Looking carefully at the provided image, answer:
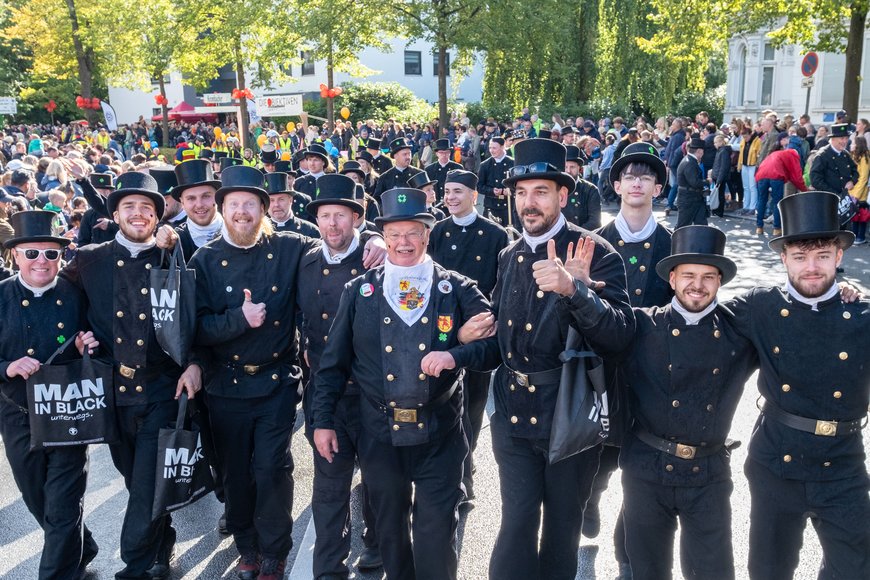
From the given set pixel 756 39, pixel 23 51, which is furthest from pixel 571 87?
pixel 23 51

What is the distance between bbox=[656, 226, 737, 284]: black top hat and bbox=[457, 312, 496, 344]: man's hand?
944 millimetres

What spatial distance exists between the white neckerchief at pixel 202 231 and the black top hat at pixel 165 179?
56 centimetres

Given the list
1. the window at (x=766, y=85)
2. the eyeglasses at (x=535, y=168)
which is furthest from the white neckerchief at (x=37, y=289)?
the window at (x=766, y=85)

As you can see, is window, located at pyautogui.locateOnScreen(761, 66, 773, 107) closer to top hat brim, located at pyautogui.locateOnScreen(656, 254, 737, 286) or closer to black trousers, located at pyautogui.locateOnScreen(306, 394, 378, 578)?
top hat brim, located at pyautogui.locateOnScreen(656, 254, 737, 286)

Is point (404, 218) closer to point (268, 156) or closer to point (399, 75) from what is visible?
point (268, 156)

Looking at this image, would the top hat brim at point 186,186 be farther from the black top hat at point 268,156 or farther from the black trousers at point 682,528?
the black top hat at point 268,156

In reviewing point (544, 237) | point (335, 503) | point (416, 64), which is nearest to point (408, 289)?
point (544, 237)

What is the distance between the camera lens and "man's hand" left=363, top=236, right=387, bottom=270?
5109 millimetres

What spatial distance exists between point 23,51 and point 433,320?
66.8 meters

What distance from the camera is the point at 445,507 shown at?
4246 mm

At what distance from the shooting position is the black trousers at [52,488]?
471 centimetres

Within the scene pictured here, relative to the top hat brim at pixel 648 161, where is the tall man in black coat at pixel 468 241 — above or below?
below

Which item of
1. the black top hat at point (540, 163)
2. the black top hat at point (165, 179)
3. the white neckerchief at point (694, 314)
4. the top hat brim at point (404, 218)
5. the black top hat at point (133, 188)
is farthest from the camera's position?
the black top hat at point (165, 179)

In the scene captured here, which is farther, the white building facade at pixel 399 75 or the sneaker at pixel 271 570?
the white building facade at pixel 399 75
